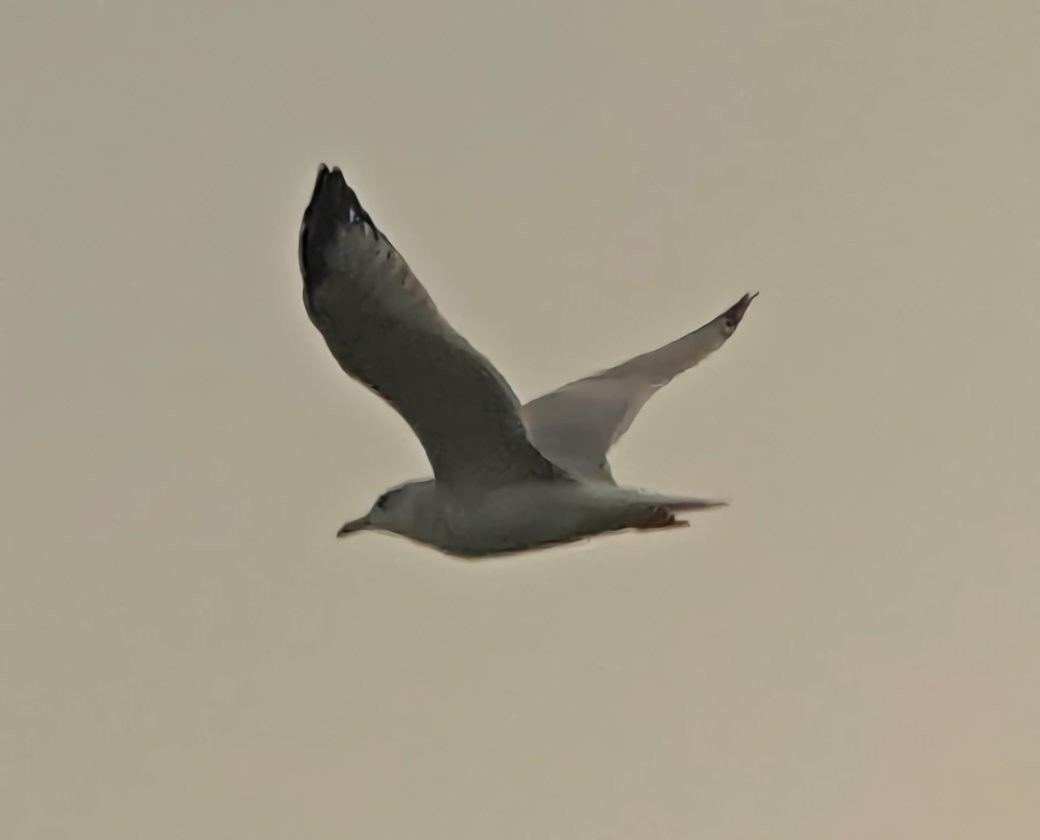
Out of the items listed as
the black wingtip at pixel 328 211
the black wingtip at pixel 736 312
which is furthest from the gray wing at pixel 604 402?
the black wingtip at pixel 328 211

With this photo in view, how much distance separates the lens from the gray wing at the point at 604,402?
2.02m

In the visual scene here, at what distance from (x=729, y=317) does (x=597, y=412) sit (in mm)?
387

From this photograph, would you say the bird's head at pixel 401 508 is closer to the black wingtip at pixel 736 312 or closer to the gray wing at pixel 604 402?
the gray wing at pixel 604 402

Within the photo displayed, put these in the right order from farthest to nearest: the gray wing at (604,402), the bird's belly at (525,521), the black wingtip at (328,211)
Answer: the gray wing at (604,402)
the bird's belly at (525,521)
the black wingtip at (328,211)

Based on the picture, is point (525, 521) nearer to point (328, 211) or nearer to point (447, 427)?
point (447, 427)

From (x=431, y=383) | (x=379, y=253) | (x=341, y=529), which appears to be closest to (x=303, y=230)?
(x=379, y=253)

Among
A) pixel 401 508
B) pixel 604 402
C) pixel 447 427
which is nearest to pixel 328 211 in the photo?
pixel 447 427

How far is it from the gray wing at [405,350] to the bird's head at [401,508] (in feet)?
0.14

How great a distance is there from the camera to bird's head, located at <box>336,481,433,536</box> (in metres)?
1.85

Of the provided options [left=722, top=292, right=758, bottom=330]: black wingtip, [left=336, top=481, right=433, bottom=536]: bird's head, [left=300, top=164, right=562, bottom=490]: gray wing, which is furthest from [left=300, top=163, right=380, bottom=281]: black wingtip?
[left=722, top=292, right=758, bottom=330]: black wingtip

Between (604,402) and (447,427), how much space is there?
494 millimetres

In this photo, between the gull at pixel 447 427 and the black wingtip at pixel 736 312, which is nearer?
the gull at pixel 447 427

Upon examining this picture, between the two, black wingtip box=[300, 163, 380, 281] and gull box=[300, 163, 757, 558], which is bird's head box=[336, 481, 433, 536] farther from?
black wingtip box=[300, 163, 380, 281]

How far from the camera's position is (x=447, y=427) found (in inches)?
70.0
